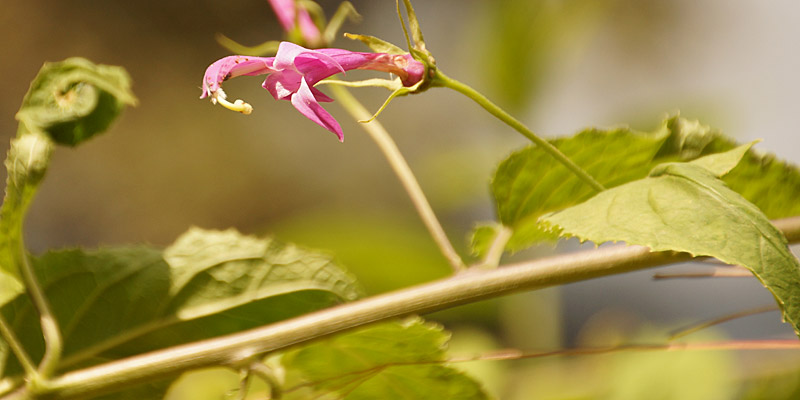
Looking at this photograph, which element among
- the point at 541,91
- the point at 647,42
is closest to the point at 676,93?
the point at 541,91

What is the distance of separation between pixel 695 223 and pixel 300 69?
0.07 meters

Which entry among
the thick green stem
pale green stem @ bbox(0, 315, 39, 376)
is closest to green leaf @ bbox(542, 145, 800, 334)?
the thick green stem

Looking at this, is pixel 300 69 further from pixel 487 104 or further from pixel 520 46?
pixel 520 46

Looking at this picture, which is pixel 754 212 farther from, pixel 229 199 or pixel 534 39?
pixel 229 199

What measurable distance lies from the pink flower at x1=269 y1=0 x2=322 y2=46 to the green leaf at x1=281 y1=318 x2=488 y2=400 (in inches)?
3.7

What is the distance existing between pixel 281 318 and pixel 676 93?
33 cm

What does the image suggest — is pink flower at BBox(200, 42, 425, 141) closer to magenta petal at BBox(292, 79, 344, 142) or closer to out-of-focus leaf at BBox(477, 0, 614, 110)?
magenta petal at BBox(292, 79, 344, 142)

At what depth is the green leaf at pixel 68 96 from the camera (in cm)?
14

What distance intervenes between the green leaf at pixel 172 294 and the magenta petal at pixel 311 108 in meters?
0.06

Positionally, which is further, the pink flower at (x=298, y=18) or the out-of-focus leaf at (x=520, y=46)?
the out-of-focus leaf at (x=520, y=46)

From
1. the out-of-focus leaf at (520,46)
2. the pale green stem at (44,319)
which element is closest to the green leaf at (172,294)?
the pale green stem at (44,319)

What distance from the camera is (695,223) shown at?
0.11 metres

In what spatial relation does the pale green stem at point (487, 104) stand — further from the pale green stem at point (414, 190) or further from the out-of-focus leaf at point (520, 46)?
the out-of-focus leaf at point (520, 46)

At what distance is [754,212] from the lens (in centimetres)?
11
